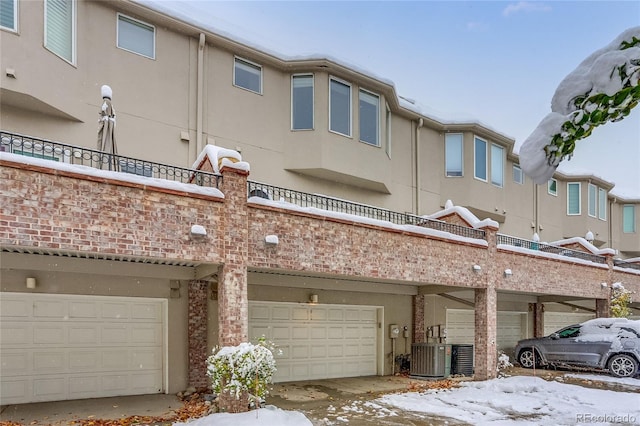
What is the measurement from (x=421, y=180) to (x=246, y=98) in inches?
291

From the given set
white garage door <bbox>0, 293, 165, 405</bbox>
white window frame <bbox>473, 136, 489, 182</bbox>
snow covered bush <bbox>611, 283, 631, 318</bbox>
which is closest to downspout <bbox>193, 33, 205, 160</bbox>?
white garage door <bbox>0, 293, 165, 405</bbox>

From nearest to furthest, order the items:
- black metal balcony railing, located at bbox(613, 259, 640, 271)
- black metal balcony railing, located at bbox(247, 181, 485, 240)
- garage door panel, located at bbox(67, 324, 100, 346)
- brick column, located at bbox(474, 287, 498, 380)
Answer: garage door panel, located at bbox(67, 324, 100, 346) < black metal balcony railing, located at bbox(247, 181, 485, 240) < brick column, located at bbox(474, 287, 498, 380) < black metal balcony railing, located at bbox(613, 259, 640, 271)

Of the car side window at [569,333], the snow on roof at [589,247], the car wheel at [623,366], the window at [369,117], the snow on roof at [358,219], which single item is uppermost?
the window at [369,117]

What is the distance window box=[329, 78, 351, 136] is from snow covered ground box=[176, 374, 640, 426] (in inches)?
294

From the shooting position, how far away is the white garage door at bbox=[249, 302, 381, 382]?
468 inches

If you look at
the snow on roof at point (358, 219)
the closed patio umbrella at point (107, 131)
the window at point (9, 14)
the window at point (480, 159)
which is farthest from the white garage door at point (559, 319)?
the window at point (9, 14)

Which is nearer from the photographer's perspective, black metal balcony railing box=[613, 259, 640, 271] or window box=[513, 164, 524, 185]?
black metal balcony railing box=[613, 259, 640, 271]

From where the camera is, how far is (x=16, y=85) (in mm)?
8812

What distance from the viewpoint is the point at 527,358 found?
52.0 ft

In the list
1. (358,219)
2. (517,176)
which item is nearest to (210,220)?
(358,219)

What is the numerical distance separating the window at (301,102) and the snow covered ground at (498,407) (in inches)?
301

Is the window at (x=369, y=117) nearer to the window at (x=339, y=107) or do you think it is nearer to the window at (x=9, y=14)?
the window at (x=339, y=107)

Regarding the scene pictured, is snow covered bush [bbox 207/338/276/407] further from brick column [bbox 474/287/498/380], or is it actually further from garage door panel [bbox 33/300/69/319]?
brick column [bbox 474/287/498/380]

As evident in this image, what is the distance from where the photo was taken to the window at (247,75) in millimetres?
12539
